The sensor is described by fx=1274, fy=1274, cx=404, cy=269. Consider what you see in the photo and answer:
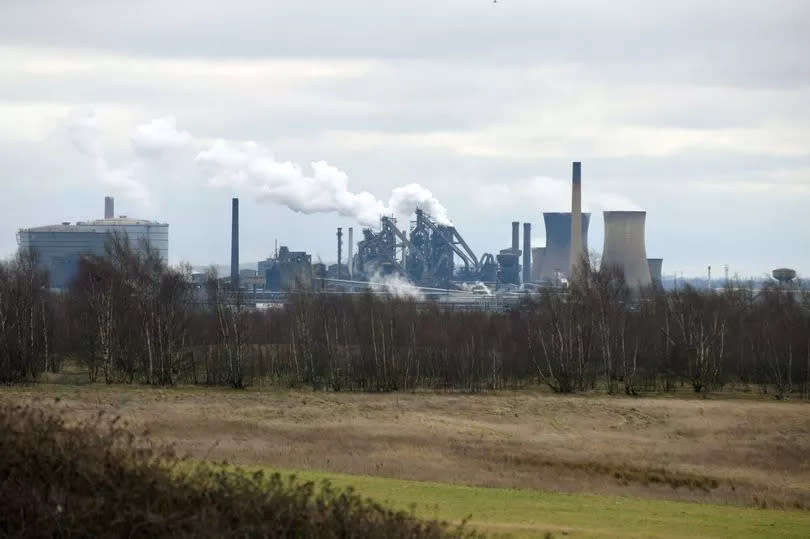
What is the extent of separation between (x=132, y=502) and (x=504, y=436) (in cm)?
2188

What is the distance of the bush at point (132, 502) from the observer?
10.7 meters

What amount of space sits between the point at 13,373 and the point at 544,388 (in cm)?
2149

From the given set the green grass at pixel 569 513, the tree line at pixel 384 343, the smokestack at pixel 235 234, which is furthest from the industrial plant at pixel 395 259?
the green grass at pixel 569 513

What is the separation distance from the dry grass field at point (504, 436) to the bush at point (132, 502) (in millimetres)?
7267

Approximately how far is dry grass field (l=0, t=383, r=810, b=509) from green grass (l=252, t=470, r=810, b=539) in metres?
2.42

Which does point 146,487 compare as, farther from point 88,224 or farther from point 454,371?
point 88,224

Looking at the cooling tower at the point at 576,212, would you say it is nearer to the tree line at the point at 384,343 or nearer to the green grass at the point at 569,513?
the tree line at the point at 384,343

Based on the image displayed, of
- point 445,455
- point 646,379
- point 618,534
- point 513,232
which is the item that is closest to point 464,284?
point 513,232

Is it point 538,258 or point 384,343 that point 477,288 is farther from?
point 384,343

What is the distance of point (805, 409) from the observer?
42344 mm

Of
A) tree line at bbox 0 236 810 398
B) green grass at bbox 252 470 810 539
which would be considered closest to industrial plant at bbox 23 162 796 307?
tree line at bbox 0 236 810 398

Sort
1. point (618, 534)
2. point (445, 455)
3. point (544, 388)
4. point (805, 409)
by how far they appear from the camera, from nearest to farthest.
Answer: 1. point (618, 534)
2. point (445, 455)
3. point (805, 409)
4. point (544, 388)

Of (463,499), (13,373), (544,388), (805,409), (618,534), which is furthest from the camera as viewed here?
(544,388)

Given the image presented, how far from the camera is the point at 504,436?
32.4 metres
